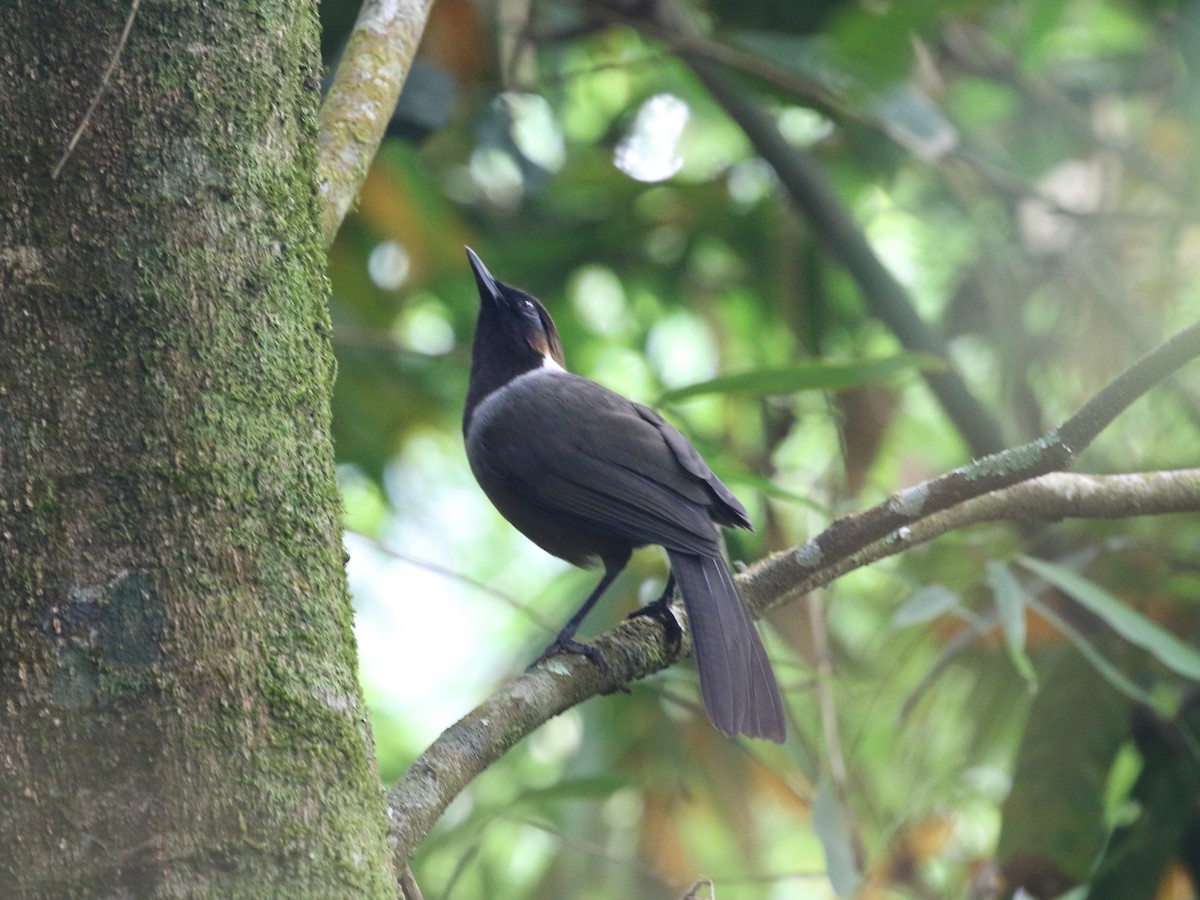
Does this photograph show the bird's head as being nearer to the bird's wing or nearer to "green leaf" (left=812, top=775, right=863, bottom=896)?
the bird's wing

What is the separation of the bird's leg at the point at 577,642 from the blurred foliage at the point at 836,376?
0.15m

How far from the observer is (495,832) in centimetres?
534

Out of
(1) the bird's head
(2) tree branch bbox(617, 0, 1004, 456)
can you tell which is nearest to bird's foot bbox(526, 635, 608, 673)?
(1) the bird's head

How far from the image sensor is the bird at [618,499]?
2596mm

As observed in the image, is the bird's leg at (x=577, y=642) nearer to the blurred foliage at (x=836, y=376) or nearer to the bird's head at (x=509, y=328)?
the blurred foliage at (x=836, y=376)

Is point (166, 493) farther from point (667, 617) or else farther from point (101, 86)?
point (667, 617)

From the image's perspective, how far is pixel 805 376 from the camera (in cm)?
312

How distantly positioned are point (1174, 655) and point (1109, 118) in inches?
144

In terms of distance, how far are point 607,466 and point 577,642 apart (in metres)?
0.79

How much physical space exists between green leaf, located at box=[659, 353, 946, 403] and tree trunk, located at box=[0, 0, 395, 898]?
152cm

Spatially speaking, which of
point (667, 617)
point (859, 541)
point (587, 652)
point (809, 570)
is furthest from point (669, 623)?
point (859, 541)

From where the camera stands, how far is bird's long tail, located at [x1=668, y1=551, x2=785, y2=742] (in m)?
2.50

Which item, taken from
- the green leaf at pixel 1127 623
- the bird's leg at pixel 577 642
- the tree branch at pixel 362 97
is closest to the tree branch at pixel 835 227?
the green leaf at pixel 1127 623

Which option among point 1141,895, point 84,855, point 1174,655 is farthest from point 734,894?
point 84,855
